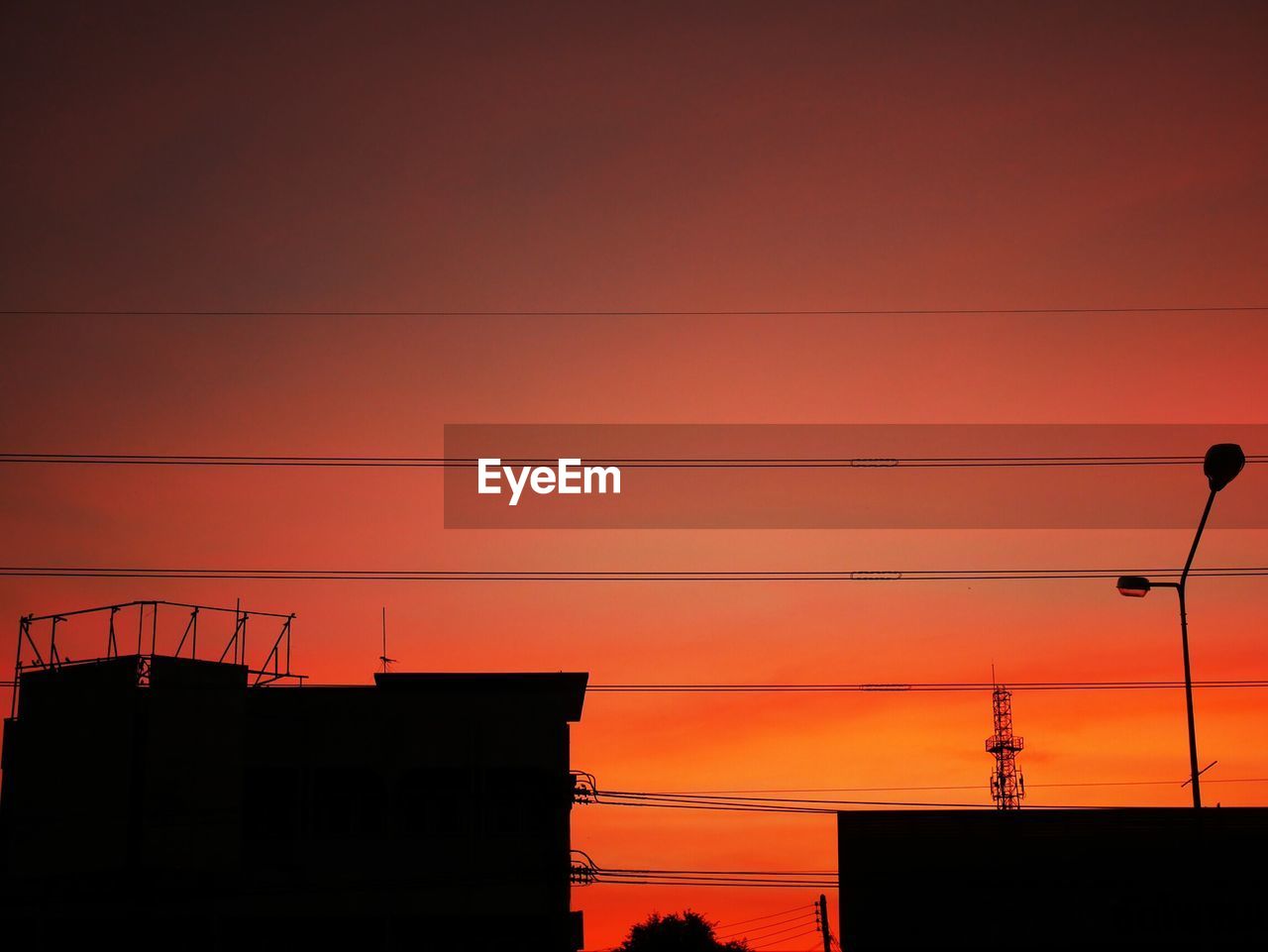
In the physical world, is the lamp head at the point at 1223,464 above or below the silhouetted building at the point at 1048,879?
above

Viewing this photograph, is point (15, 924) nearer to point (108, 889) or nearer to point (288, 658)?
point (108, 889)

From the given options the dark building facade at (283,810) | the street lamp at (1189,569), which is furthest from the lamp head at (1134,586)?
the dark building facade at (283,810)

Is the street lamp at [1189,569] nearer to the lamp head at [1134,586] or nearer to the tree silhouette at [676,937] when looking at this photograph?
the lamp head at [1134,586]

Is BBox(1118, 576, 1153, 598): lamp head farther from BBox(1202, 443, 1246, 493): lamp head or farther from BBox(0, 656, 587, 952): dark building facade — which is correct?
BBox(0, 656, 587, 952): dark building facade

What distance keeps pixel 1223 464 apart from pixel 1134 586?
13.5 feet

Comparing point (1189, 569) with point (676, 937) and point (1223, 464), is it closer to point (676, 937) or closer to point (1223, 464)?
point (1223, 464)

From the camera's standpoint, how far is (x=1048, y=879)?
1718 inches

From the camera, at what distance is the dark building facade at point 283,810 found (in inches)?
2106

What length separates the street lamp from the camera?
34.8 meters

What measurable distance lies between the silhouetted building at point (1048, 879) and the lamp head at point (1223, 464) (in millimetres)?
12884

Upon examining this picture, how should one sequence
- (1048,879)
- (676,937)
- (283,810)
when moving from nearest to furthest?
(1048,879), (283,810), (676,937)

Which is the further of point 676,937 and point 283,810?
point 676,937

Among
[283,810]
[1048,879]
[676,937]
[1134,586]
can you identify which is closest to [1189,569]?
[1134,586]

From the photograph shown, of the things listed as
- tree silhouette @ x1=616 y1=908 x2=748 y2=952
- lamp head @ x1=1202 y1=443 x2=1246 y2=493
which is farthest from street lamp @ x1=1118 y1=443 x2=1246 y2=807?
tree silhouette @ x1=616 y1=908 x2=748 y2=952
